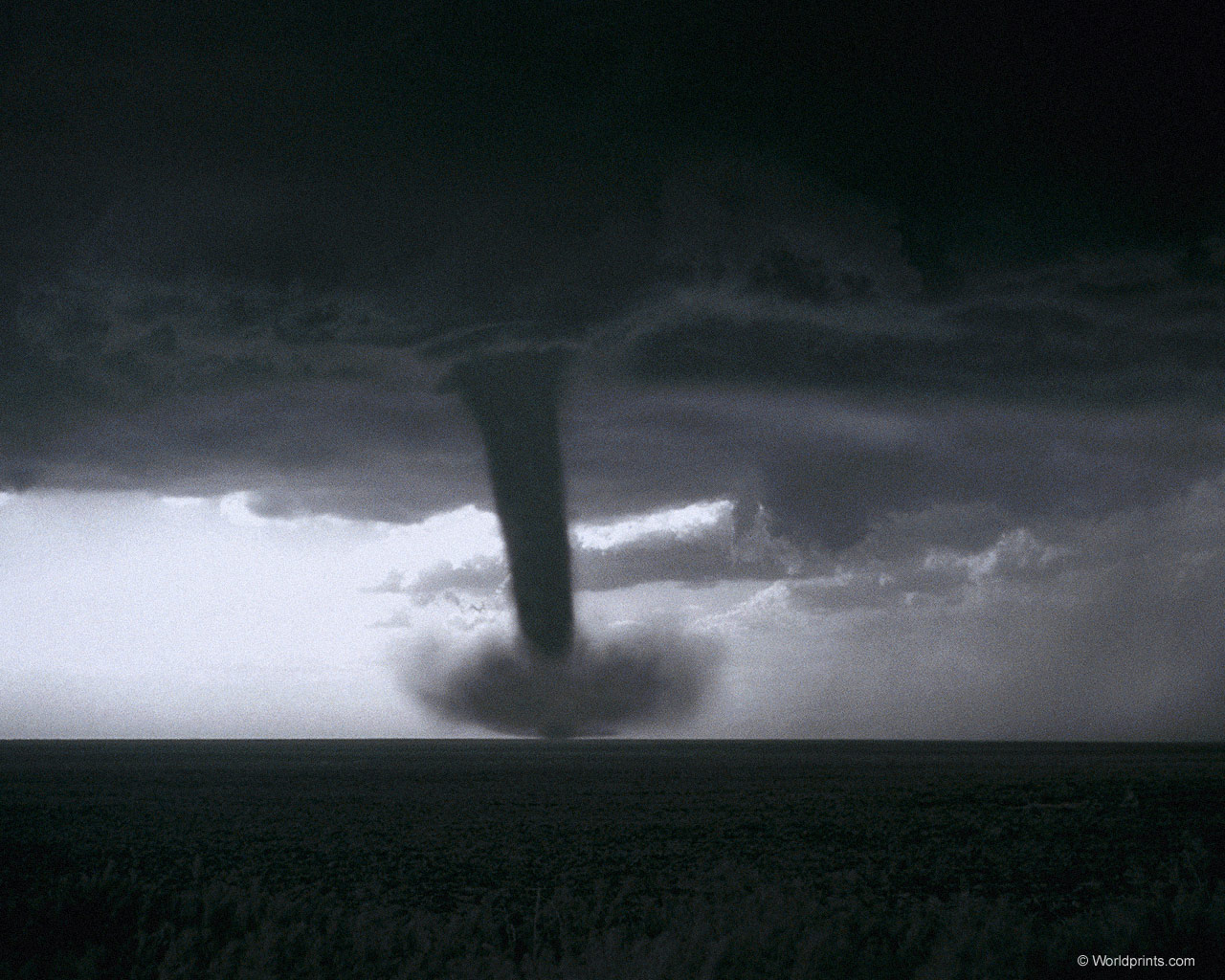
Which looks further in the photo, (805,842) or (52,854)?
(805,842)

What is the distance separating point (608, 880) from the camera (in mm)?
22328

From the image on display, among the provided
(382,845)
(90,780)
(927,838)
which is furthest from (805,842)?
(90,780)

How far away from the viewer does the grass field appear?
1147cm

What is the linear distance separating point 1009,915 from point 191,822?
32031mm

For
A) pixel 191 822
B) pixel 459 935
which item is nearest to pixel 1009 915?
pixel 459 935

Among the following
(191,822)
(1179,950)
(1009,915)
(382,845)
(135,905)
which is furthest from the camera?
(191,822)

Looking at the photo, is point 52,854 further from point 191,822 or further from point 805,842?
point 805,842

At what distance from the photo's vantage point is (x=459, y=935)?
14227 millimetres

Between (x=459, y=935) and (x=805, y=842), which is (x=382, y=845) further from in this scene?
(x=459, y=935)

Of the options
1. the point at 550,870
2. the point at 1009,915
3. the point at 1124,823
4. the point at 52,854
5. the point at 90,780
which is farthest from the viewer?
the point at 90,780

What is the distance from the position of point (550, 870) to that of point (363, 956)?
13.3 m

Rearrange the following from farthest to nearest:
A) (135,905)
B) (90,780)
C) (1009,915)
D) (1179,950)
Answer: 1. (90,780)
2. (135,905)
3. (1009,915)
4. (1179,950)

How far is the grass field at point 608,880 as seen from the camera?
452 inches

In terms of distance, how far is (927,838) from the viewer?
3147 cm
